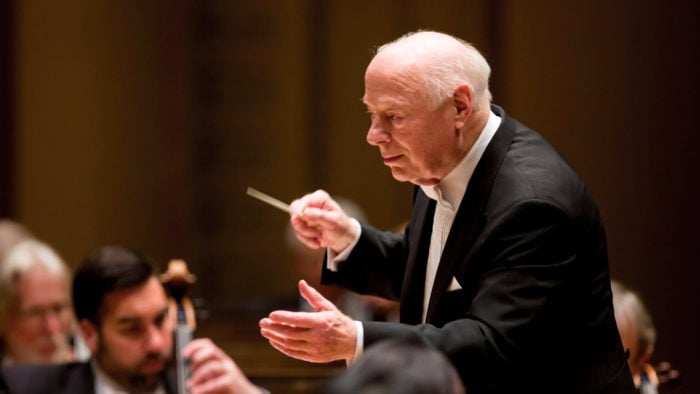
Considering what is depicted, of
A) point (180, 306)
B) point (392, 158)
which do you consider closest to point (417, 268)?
point (392, 158)

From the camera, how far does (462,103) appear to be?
2734 millimetres

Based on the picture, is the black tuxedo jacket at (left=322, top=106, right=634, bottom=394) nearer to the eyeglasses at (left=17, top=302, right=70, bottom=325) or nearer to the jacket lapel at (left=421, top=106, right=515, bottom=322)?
the jacket lapel at (left=421, top=106, right=515, bottom=322)

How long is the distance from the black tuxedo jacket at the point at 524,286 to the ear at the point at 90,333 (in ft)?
5.21

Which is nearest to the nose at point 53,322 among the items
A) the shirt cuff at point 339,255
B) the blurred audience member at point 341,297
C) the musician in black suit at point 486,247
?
the blurred audience member at point 341,297

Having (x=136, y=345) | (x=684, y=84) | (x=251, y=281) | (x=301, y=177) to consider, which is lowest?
(x=251, y=281)

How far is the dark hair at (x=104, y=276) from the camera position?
12.9 feet

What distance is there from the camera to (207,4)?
7.20 meters

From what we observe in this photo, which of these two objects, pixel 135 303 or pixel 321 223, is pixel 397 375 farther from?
pixel 135 303

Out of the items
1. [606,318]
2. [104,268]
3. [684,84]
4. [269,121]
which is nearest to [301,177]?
[269,121]

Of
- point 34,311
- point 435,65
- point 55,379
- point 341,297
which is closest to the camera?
point 435,65

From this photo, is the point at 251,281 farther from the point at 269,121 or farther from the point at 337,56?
the point at 337,56

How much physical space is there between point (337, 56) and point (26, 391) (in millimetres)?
3853

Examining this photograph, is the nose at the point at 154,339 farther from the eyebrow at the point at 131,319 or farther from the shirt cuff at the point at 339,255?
the shirt cuff at the point at 339,255

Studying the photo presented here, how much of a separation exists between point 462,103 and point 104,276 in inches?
66.5
